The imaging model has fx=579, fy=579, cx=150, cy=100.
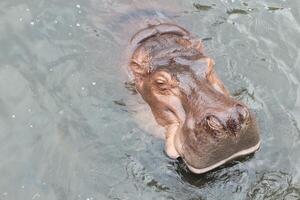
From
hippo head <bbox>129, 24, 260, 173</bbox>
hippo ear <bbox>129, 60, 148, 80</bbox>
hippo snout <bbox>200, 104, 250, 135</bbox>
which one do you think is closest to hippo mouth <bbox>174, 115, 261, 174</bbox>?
hippo head <bbox>129, 24, 260, 173</bbox>

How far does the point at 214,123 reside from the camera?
5.36 metres

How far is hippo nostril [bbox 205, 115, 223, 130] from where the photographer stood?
534 cm

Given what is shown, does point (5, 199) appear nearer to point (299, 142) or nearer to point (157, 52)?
point (157, 52)

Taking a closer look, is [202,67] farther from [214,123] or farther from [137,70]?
[137,70]

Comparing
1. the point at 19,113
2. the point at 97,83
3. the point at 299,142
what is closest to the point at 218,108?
the point at 299,142

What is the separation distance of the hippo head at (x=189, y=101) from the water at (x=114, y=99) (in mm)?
329

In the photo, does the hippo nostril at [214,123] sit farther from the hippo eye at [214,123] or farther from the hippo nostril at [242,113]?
→ the hippo nostril at [242,113]

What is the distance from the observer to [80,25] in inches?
308

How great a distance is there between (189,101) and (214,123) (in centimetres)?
53

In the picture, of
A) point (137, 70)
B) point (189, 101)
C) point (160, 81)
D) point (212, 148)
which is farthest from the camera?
point (137, 70)

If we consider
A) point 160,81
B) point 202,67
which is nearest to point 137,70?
point 160,81

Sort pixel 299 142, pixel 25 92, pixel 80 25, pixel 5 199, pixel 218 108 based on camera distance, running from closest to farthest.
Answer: pixel 218 108 → pixel 5 199 → pixel 299 142 → pixel 25 92 → pixel 80 25

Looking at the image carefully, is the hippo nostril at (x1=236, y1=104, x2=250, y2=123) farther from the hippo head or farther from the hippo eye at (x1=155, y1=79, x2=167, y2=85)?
the hippo eye at (x1=155, y1=79, x2=167, y2=85)

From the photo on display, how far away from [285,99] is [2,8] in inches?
157
